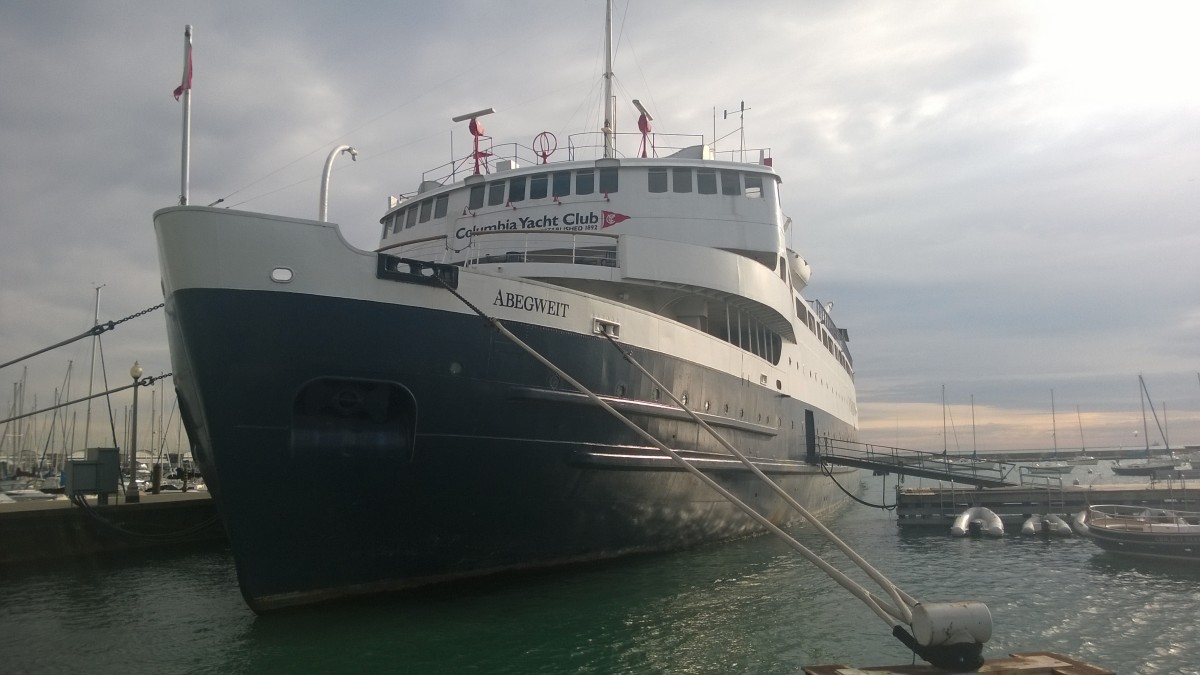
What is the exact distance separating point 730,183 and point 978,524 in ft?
36.3

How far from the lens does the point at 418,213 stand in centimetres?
1719

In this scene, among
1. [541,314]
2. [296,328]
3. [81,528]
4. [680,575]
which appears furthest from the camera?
→ [81,528]

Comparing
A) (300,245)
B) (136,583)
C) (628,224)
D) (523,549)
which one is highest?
(628,224)

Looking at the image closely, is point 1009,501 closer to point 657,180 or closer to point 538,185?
point 657,180

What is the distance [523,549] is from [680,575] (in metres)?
2.71

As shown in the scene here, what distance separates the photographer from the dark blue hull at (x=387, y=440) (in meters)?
8.27

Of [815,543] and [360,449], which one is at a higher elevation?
[360,449]

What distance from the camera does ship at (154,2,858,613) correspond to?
8.30 meters

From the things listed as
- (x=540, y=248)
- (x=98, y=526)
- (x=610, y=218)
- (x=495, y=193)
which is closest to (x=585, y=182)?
(x=610, y=218)

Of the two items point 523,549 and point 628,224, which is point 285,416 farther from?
point 628,224

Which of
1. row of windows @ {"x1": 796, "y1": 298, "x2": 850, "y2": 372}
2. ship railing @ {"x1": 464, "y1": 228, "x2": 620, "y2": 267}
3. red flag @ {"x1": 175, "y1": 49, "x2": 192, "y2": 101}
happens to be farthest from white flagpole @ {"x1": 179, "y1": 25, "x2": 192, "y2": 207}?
row of windows @ {"x1": 796, "y1": 298, "x2": 850, "y2": 372}

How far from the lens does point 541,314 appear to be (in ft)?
32.9

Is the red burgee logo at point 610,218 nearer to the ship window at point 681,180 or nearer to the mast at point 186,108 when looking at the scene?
the ship window at point 681,180

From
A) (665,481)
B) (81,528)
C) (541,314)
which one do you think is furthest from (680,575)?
(81,528)
